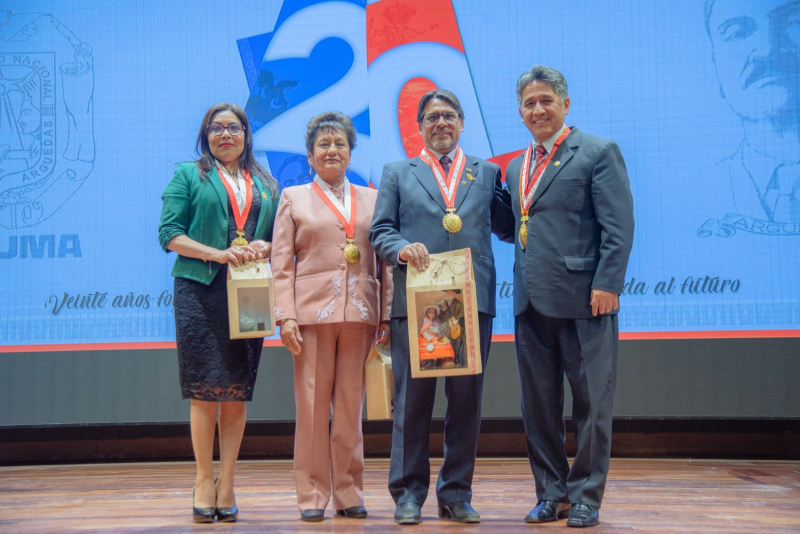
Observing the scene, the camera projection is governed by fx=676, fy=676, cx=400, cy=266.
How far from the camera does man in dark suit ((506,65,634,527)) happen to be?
2205 mm

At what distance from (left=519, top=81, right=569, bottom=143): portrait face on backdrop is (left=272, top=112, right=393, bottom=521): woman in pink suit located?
2.21 feet

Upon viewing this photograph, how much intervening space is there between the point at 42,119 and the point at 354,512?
122 inches

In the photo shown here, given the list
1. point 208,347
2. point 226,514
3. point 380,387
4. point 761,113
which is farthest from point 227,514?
point 761,113

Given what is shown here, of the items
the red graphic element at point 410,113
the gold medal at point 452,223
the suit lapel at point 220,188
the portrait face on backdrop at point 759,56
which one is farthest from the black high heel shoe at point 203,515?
the portrait face on backdrop at point 759,56

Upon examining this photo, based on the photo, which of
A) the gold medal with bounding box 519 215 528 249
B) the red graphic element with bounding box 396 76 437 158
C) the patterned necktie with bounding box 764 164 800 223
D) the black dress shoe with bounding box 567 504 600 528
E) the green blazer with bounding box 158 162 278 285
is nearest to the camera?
the black dress shoe with bounding box 567 504 600 528

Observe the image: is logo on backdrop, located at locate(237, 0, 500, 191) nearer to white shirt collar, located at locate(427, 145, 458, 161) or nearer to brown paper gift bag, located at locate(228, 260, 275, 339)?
white shirt collar, located at locate(427, 145, 458, 161)

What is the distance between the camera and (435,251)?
7.60ft

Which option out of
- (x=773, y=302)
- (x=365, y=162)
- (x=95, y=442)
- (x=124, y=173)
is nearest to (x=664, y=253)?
(x=773, y=302)

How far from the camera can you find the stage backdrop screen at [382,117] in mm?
3783

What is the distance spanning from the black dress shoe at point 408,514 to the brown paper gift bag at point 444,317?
439 mm

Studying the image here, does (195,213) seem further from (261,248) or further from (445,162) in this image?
(445,162)

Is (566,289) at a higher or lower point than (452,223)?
lower

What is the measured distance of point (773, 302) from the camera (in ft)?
12.3

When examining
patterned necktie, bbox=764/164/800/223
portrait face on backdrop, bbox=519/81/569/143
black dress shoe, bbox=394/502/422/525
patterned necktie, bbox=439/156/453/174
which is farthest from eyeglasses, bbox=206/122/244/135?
patterned necktie, bbox=764/164/800/223
